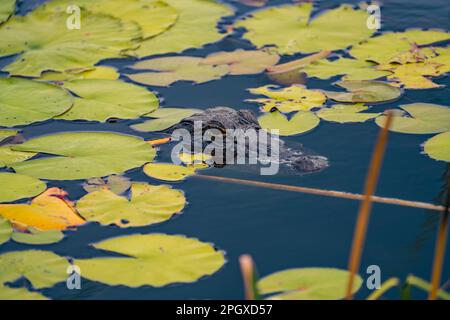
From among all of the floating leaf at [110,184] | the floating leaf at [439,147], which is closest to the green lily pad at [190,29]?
the floating leaf at [110,184]

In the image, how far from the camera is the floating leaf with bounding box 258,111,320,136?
13.1 feet

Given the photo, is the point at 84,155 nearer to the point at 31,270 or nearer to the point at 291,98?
the point at 31,270

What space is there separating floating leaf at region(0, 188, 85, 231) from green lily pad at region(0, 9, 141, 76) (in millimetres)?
1476

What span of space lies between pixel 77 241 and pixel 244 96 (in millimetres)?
1661

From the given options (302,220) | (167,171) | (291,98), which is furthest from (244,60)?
(302,220)

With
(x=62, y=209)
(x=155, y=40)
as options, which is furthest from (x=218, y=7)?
(x=62, y=209)

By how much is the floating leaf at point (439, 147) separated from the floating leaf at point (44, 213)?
5.97 feet

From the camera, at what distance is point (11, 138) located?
4016mm

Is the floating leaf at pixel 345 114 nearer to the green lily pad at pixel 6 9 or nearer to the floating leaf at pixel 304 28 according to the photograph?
the floating leaf at pixel 304 28

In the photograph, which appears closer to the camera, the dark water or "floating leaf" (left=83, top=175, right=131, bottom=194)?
the dark water

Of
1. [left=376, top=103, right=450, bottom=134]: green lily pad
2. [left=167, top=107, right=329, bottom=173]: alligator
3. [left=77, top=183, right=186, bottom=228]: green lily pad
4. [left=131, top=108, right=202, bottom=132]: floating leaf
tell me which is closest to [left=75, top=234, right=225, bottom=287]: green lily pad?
[left=77, top=183, right=186, bottom=228]: green lily pad

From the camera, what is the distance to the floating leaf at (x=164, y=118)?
4.07m

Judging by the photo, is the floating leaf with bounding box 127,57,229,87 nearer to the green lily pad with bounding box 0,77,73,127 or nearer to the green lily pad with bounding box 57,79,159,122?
the green lily pad with bounding box 57,79,159,122

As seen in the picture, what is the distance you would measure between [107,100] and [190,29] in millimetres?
1240
